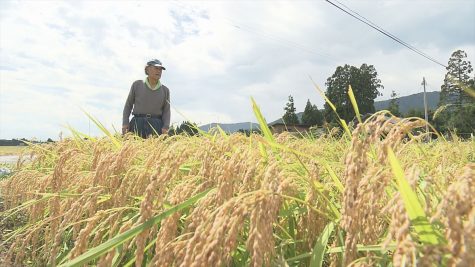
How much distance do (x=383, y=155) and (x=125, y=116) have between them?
577 centimetres

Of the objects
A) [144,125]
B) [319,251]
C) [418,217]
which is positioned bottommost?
[319,251]

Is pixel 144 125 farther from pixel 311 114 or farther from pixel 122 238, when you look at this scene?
pixel 311 114

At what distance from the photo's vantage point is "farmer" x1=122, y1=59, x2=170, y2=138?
627 cm

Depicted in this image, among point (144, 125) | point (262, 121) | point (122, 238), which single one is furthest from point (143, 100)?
point (122, 238)

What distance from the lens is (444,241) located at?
82 centimetres

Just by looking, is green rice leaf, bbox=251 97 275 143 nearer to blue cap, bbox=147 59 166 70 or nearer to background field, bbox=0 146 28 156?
background field, bbox=0 146 28 156

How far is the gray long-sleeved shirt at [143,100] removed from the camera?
6273 millimetres

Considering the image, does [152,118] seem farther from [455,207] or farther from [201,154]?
[455,207]

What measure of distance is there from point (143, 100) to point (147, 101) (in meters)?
0.06

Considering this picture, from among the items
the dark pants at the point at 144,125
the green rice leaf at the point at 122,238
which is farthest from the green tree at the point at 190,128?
the dark pants at the point at 144,125

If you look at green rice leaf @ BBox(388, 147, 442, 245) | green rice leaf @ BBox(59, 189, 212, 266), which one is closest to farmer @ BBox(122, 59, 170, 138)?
green rice leaf @ BBox(59, 189, 212, 266)

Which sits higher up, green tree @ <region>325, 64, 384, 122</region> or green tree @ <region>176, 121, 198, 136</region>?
green tree @ <region>325, 64, 384, 122</region>

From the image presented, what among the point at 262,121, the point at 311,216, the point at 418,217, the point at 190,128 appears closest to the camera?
the point at 418,217

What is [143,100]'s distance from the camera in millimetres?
6258
